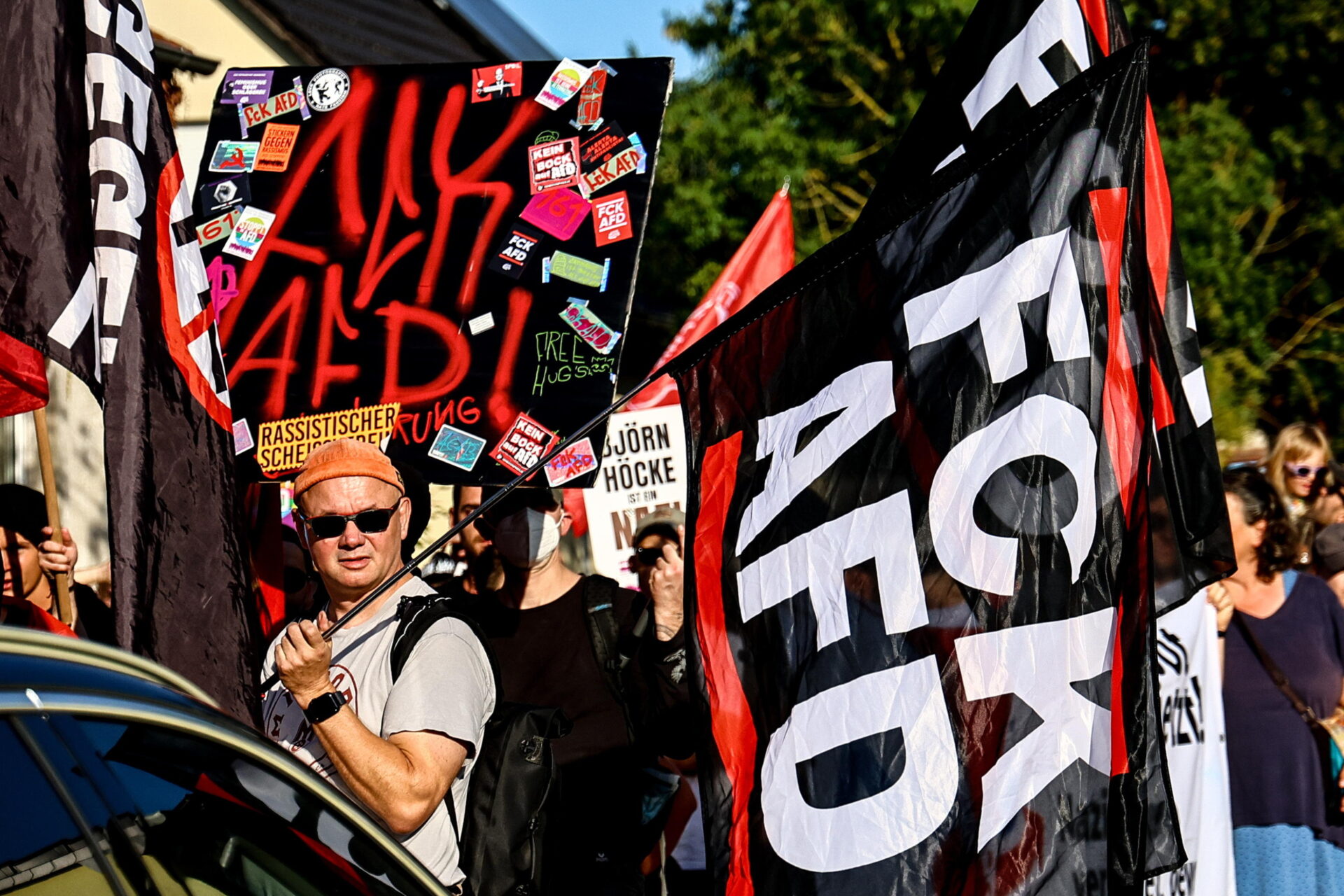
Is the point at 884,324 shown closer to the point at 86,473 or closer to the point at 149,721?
the point at 149,721

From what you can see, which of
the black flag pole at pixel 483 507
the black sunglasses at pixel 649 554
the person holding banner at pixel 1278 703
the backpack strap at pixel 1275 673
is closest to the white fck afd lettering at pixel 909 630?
the black flag pole at pixel 483 507

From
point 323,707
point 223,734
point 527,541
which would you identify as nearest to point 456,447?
point 527,541

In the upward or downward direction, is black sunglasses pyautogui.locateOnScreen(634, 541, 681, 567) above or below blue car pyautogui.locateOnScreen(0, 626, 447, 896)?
A: above

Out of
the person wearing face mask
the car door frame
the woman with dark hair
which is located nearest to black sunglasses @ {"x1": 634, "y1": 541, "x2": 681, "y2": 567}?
the person wearing face mask

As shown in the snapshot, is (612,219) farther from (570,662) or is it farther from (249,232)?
(570,662)

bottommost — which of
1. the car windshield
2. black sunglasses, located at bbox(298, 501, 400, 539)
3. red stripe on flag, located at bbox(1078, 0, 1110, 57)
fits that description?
the car windshield

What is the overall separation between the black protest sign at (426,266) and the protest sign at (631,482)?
273 centimetres

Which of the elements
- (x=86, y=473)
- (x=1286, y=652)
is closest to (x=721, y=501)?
(x=1286, y=652)

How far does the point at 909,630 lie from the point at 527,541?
1758 mm

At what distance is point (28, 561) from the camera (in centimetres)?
451

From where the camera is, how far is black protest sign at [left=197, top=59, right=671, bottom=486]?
4105 millimetres

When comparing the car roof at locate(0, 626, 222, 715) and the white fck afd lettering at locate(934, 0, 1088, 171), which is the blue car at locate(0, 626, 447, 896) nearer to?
the car roof at locate(0, 626, 222, 715)

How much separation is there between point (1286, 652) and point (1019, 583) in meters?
2.80

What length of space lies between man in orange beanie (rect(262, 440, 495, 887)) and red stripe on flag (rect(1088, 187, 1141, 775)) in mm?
1350
